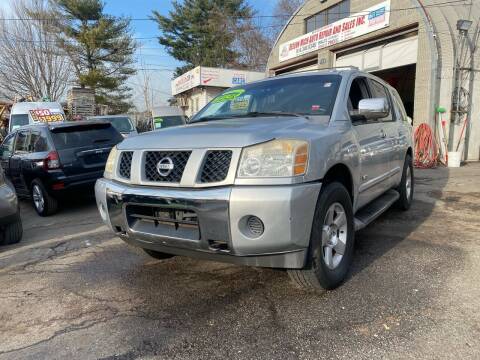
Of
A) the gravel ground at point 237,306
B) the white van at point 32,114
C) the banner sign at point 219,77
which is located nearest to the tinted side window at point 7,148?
the gravel ground at point 237,306

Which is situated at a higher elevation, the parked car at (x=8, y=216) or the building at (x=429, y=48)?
the building at (x=429, y=48)

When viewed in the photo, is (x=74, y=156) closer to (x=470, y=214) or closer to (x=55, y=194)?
(x=55, y=194)

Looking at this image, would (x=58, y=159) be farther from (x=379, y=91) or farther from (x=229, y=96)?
(x=379, y=91)

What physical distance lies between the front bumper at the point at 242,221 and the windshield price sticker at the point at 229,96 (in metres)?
1.91

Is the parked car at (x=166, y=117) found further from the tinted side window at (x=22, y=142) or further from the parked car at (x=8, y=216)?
the parked car at (x=8, y=216)

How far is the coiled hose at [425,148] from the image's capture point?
12.2 m

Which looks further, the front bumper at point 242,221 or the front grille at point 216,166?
the front grille at point 216,166

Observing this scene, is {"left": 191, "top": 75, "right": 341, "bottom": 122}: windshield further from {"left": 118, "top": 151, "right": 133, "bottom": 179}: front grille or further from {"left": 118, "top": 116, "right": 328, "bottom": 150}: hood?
{"left": 118, "top": 151, "right": 133, "bottom": 179}: front grille

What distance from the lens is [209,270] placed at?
12.4ft

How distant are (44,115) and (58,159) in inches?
447

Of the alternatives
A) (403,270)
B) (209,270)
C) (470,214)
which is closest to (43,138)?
(209,270)

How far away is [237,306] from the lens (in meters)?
3.03

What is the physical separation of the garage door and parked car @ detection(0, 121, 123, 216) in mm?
10499

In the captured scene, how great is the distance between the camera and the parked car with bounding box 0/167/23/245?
4.87 meters
